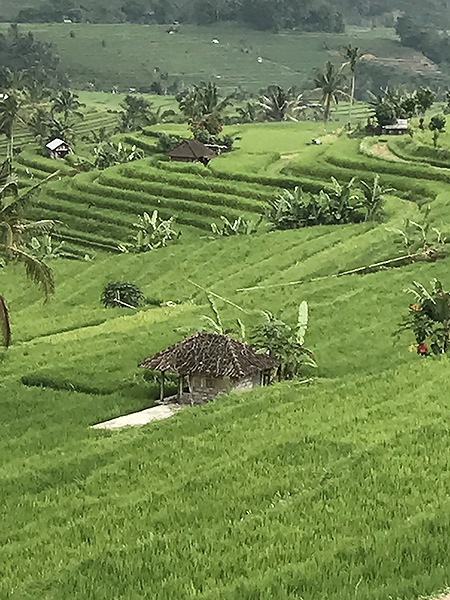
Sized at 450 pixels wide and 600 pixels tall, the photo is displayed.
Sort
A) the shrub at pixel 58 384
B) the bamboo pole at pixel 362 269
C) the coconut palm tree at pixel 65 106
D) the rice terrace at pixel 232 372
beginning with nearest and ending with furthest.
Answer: the rice terrace at pixel 232 372 → the shrub at pixel 58 384 → the bamboo pole at pixel 362 269 → the coconut palm tree at pixel 65 106

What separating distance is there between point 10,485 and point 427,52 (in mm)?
158172

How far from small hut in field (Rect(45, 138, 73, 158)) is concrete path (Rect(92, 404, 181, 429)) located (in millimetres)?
54813

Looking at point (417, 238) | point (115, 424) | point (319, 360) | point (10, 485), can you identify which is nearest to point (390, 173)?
point (417, 238)

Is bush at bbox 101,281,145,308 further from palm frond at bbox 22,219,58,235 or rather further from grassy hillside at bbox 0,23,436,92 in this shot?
grassy hillside at bbox 0,23,436,92

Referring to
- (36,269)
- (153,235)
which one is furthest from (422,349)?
(153,235)

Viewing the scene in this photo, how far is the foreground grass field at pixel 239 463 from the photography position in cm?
912

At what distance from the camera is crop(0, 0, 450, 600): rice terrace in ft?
31.6

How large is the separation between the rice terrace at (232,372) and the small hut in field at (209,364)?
0.05 metres

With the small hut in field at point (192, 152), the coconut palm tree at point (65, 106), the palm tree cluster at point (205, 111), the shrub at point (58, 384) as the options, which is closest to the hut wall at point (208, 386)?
the shrub at point (58, 384)

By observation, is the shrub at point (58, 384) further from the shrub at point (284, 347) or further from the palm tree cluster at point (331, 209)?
the palm tree cluster at point (331, 209)

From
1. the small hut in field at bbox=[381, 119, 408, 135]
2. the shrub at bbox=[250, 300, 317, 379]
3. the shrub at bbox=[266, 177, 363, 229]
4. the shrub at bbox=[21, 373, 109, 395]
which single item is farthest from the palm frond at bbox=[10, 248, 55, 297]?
the small hut in field at bbox=[381, 119, 408, 135]

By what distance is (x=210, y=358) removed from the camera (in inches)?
725

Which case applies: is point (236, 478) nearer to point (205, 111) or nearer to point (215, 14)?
point (205, 111)

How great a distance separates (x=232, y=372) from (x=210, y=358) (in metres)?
0.53
